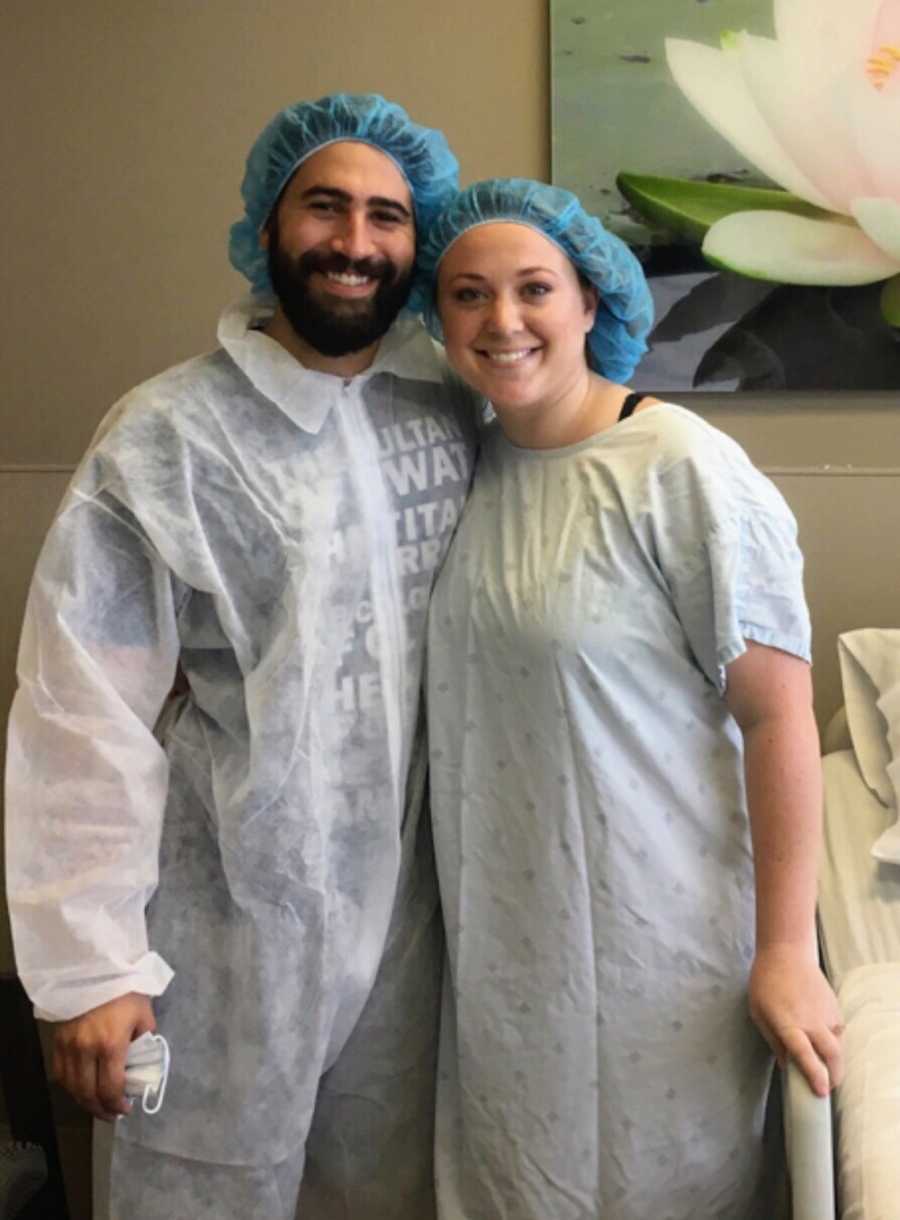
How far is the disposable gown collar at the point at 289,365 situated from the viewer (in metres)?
1.11

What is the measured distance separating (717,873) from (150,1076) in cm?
57

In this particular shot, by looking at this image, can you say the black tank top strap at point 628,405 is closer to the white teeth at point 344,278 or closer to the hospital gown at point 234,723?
the hospital gown at point 234,723

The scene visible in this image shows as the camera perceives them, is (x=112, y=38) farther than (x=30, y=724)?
Yes

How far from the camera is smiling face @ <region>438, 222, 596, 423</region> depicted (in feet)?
3.54

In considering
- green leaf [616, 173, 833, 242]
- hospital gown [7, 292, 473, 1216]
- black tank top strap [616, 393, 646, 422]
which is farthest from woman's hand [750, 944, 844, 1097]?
green leaf [616, 173, 833, 242]

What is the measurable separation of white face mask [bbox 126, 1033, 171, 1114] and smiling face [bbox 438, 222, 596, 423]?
2.30 feet

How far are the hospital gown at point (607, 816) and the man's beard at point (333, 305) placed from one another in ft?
0.67

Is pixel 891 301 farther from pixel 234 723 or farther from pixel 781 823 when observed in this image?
pixel 234 723

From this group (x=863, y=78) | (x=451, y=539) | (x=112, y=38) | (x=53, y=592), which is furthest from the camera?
(x=112, y=38)

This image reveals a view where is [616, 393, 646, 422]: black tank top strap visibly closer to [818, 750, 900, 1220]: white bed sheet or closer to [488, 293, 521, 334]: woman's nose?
[488, 293, 521, 334]: woman's nose

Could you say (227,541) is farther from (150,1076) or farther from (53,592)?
(150,1076)

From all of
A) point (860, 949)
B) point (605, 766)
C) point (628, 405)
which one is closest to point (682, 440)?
point (628, 405)

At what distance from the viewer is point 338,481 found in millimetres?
1119

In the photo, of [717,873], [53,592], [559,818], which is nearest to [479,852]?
[559,818]
